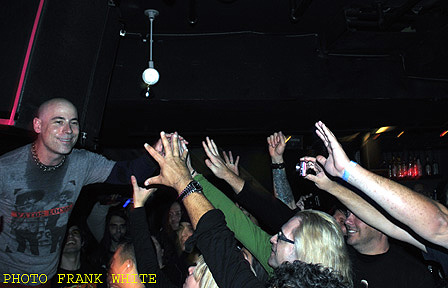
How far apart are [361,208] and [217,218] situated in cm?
95

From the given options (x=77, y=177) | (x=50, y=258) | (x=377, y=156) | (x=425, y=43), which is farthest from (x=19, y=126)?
(x=377, y=156)

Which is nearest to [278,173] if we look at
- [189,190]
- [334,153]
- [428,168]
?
[334,153]

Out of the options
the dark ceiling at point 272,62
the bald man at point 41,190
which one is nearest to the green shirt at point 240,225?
the bald man at point 41,190

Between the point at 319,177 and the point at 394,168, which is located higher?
the point at 394,168

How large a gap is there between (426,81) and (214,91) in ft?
7.85

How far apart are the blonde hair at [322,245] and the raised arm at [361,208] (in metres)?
0.19

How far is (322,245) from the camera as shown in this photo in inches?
71.3

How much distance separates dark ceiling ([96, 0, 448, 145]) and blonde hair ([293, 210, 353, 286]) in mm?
2193

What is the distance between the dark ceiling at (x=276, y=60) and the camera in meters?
3.49

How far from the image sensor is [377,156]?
6.68 metres

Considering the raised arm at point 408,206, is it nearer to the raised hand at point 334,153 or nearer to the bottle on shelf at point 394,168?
the raised hand at point 334,153

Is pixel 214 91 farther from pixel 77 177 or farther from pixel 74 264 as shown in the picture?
pixel 74 264

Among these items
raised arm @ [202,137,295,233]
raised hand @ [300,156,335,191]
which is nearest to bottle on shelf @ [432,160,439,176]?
raised arm @ [202,137,295,233]

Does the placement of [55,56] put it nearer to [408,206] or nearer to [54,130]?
[54,130]
